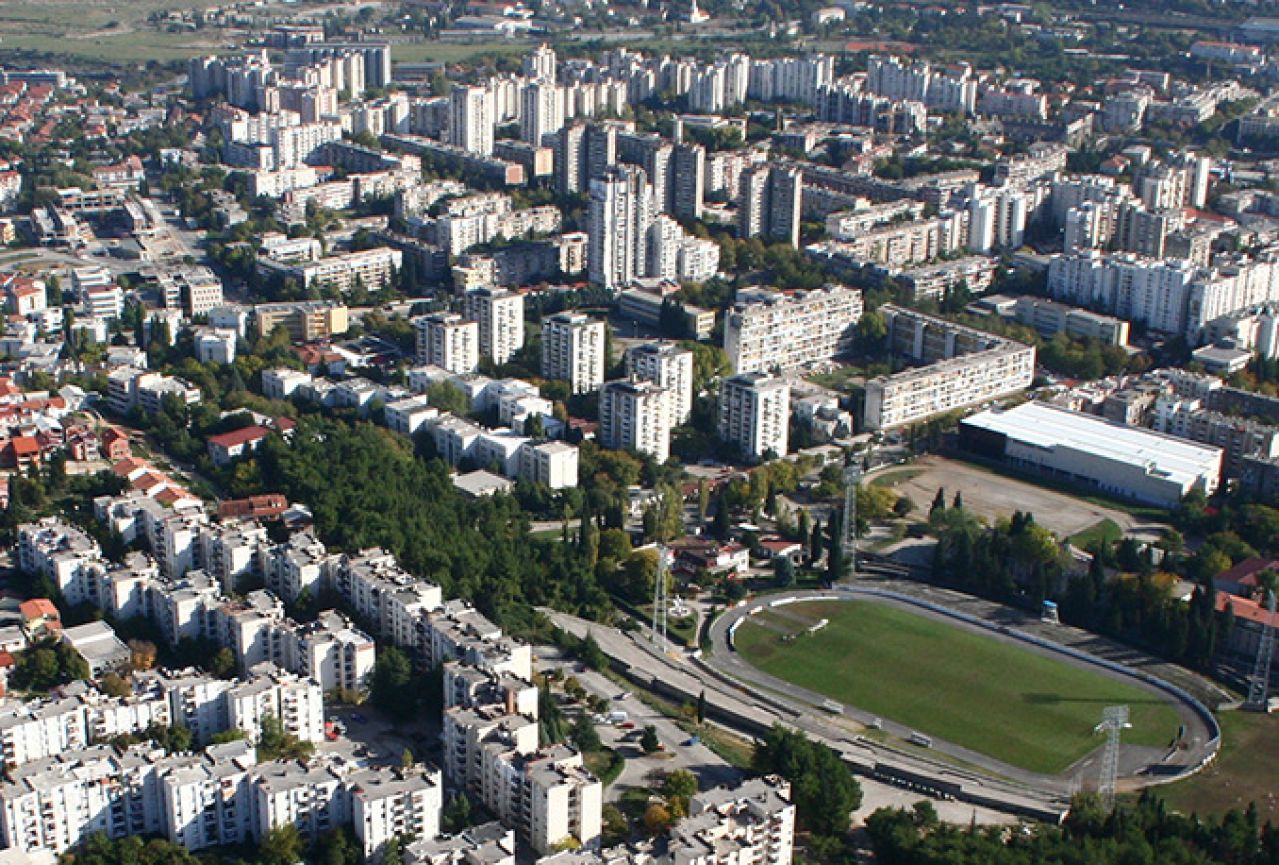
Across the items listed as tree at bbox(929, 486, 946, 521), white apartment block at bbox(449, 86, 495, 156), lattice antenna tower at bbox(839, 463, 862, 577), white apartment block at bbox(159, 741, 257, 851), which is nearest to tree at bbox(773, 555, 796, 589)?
lattice antenna tower at bbox(839, 463, 862, 577)

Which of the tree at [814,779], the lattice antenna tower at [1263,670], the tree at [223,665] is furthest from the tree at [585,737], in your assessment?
the lattice antenna tower at [1263,670]

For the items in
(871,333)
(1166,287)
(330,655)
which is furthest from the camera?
(1166,287)

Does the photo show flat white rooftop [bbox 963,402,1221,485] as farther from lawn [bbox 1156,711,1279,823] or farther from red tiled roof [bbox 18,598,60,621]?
red tiled roof [bbox 18,598,60,621]

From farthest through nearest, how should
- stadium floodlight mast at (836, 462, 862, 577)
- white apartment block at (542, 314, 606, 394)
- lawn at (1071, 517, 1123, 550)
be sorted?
→ 1. white apartment block at (542, 314, 606, 394)
2. lawn at (1071, 517, 1123, 550)
3. stadium floodlight mast at (836, 462, 862, 577)

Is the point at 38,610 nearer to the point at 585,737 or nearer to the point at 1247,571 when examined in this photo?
the point at 585,737

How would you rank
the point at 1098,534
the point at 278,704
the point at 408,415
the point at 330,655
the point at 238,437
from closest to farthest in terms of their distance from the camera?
the point at 278,704, the point at 330,655, the point at 1098,534, the point at 238,437, the point at 408,415

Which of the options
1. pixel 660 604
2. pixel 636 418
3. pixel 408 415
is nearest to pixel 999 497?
pixel 636 418
